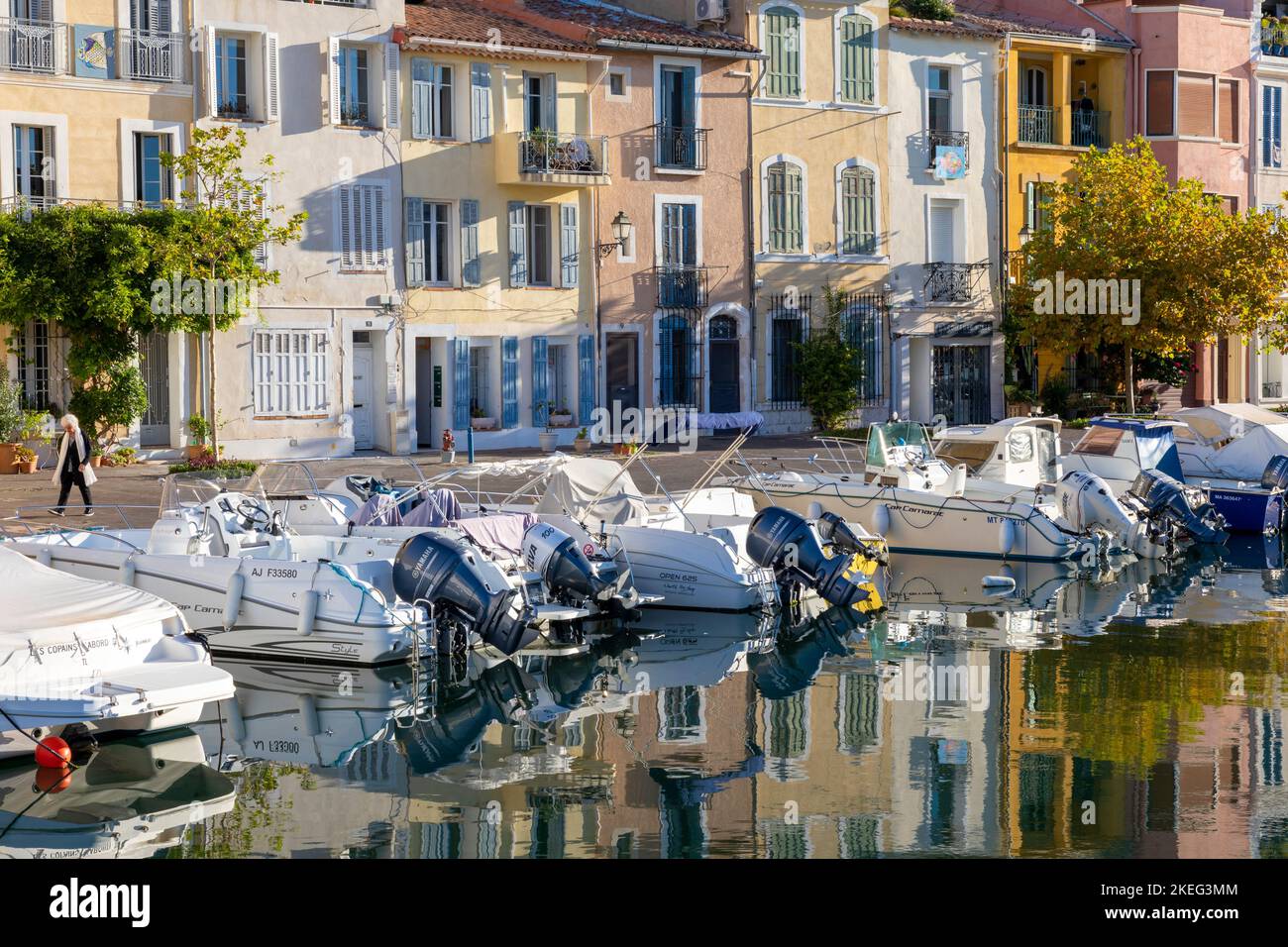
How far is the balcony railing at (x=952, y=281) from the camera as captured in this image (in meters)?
44.6

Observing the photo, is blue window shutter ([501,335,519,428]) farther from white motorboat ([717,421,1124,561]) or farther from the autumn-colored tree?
the autumn-colored tree

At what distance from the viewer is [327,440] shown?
117 ft

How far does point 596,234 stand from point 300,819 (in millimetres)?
27380

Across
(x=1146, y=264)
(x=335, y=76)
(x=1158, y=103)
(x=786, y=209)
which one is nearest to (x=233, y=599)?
(x=335, y=76)

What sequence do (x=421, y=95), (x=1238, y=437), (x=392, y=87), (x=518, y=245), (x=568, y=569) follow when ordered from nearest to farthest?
(x=568, y=569)
(x=1238, y=437)
(x=392, y=87)
(x=421, y=95)
(x=518, y=245)

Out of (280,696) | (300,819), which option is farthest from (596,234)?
(300,819)

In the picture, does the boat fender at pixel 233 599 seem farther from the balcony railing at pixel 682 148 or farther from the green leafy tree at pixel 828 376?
the green leafy tree at pixel 828 376

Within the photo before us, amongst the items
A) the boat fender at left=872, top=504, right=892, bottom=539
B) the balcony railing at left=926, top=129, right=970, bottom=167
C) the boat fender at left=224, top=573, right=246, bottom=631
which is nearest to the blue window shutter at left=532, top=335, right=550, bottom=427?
the balcony railing at left=926, top=129, right=970, bottom=167

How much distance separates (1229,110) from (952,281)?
10.6 meters

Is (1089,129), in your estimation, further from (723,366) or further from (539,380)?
(539,380)

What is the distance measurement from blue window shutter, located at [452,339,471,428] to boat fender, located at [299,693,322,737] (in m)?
20.2

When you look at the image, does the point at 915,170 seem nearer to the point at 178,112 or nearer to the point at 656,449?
the point at 656,449

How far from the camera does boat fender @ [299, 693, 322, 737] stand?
16016 mm

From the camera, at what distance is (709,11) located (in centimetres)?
4100
